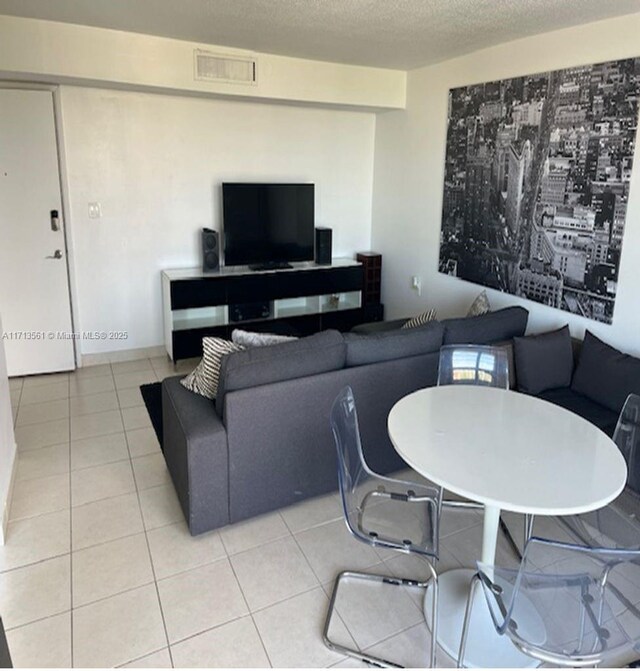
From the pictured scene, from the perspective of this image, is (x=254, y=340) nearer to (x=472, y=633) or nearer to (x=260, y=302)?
(x=472, y=633)

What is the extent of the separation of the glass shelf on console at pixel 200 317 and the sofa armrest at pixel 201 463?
2.03 meters

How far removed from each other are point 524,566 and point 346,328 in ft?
12.8

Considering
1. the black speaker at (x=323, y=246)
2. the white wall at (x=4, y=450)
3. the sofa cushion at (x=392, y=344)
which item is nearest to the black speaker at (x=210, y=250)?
the black speaker at (x=323, y=246)

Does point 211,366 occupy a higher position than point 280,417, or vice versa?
point 211,366

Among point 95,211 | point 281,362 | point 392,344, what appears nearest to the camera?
point 281,362

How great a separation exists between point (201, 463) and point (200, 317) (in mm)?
2484

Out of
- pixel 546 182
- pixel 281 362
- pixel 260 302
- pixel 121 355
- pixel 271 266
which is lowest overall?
pixel 121 355

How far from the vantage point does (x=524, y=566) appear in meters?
1.52

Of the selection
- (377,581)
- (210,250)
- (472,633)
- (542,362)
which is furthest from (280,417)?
(210,250)

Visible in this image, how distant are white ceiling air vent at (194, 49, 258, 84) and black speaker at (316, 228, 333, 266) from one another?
1.47 m

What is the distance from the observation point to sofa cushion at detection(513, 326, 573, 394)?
3.13 metres

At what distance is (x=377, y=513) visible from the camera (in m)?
2.12

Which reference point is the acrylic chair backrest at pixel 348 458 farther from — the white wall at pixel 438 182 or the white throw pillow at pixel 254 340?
the white wall at pixel 438 182

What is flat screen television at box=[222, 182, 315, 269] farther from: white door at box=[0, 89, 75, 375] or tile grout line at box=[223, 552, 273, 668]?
tile grout line at box=[223, 552, 273, 668]
